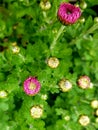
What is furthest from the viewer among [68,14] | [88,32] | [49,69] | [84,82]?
[88,32]

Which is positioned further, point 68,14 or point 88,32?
point 88,32

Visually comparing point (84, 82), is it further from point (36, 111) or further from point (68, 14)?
point (68, 14)

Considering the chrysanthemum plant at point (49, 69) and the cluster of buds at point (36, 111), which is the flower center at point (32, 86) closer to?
the chrysanthemum plant at point (49, 69)

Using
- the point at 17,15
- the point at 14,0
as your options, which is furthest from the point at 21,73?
the point at 14,0

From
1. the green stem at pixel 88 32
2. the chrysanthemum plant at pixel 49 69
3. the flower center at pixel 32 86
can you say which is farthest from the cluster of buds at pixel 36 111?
the green stem at pixel 88 32

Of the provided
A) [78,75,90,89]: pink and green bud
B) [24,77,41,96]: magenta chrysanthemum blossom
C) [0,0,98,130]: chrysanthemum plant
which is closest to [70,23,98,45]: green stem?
[0,0,98,130]: chrysanthemum plant

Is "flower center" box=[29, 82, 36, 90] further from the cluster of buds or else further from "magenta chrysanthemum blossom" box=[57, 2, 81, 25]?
"magenta chrysanthemum blossom" box=[57, 2, 81, 25]

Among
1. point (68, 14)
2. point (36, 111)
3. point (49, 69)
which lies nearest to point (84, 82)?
point (49, 69)

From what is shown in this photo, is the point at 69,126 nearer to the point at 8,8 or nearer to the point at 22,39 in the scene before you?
the point at 22,39
